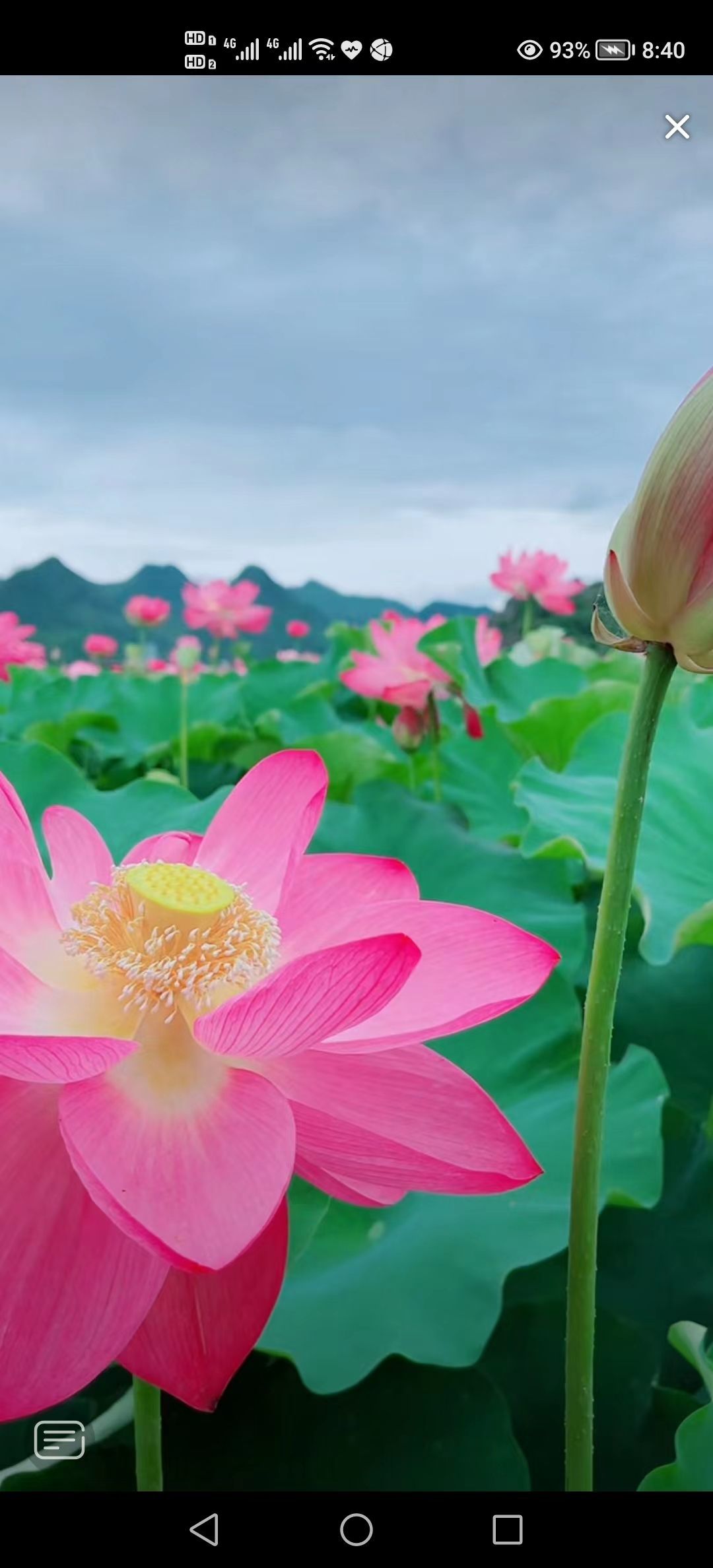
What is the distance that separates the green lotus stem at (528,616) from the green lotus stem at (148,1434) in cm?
193

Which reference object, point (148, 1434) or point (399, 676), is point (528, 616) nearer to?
point (399, 676)

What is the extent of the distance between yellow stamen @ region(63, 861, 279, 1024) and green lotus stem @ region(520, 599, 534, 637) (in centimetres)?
186

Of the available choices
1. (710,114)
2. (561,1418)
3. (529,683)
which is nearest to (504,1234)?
(561,1418)

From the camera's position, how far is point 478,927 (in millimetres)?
→ 308

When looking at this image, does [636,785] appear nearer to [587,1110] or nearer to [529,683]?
[587,1110]

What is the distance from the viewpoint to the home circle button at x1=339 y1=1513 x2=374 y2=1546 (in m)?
0.35

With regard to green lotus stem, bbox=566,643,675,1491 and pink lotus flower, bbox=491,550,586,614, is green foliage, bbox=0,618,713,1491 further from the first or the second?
pink lotus flower, bbox=491,550,586,614

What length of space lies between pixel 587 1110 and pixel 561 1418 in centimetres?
23

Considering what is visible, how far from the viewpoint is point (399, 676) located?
3.79ft

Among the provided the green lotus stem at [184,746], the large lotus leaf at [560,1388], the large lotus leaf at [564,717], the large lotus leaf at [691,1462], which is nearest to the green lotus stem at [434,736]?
the large lotus leaf at [564,717]

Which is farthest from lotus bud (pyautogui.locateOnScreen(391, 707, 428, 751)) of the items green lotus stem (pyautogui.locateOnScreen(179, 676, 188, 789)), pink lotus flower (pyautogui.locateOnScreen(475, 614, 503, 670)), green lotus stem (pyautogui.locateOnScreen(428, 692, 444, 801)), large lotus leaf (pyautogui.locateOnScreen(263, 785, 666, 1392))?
large lotus leaf (pyautogui.locateOnScreen(263, 785, 666, 1392))

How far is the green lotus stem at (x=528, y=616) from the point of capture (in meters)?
2.24

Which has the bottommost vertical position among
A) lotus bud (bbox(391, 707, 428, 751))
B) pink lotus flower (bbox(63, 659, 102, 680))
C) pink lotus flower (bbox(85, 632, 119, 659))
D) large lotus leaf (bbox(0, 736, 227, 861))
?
pink lotus flower (bbox(63, 659, 102, 680))
